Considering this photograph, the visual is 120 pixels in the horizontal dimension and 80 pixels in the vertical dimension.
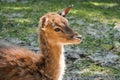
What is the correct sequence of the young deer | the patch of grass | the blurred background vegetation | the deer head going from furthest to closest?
1. the blurred background vegetation
2. the patch of grass
3. the deer head
4. the young deer

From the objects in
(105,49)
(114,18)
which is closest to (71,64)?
(105,49)

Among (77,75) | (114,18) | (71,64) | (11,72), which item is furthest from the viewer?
(114,18)

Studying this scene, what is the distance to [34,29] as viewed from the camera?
9828mm

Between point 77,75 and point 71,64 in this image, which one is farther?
point 71,64

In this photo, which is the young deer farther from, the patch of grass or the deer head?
the patch of grass

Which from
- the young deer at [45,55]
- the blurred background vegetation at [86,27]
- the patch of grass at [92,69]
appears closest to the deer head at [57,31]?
the young deer at [45,55]

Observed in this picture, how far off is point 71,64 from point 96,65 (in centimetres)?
43

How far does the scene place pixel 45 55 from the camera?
17.4 feet

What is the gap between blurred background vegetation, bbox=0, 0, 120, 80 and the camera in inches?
297

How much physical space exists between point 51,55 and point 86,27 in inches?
197

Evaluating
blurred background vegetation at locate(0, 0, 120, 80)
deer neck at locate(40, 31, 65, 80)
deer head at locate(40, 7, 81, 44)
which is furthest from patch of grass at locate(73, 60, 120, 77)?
deer head at locate(40, 7, 81, 44)

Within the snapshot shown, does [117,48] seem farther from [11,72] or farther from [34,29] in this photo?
[11,72]

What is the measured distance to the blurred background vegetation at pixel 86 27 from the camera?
7.53 meters

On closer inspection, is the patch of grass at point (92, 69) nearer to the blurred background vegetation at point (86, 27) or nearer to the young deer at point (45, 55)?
the blurred background vegetation at point (86, 27)
